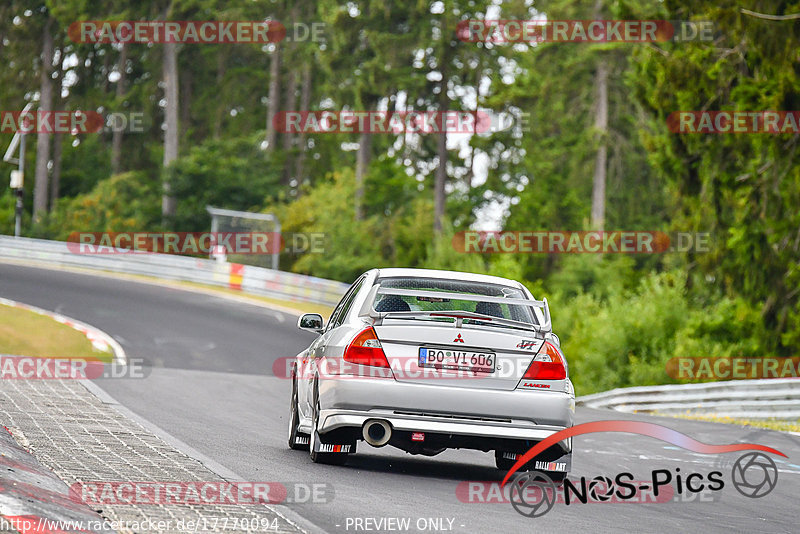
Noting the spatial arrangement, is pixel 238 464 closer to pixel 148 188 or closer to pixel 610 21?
pixel 610 21

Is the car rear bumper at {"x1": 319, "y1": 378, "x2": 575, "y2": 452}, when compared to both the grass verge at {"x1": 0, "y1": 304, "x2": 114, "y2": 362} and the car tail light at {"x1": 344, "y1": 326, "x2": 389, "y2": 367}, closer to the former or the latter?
the car tail light at {"x1": 344, "y1": 326, "x2": 389, "y2": 367}

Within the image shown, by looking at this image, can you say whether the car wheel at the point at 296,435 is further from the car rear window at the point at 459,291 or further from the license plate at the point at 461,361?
the license plate at the point at 461,361

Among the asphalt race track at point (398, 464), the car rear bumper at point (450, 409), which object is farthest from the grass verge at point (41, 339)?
the car rear bumper at point (450, 409)

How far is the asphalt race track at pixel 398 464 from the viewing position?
7496 mm

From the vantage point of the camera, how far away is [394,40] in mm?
52219

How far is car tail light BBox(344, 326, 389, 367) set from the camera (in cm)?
883

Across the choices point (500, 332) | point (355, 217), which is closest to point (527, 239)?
point (355, 217)

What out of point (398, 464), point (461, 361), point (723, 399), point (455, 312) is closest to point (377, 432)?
point (461, 361)

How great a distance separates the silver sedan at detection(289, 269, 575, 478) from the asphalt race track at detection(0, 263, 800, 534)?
0.41 metres

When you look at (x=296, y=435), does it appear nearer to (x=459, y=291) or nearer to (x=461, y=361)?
(x=459, y=291)

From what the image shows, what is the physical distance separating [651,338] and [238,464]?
31.5 metres

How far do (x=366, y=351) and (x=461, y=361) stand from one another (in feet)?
2.26

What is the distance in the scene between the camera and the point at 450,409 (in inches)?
342

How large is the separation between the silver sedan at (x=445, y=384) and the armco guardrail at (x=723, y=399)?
35.8 feet
